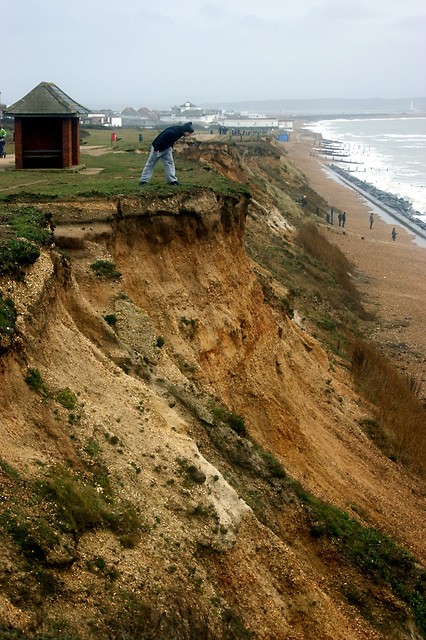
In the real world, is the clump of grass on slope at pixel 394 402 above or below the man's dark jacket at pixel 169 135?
below

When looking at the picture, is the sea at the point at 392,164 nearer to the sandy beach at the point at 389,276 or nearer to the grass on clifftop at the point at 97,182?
the sandy beach at the point at 389,276

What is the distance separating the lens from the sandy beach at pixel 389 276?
92.6 feet

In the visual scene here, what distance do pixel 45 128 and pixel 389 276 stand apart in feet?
76.6

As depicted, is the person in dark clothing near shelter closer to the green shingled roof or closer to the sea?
the green shingled roof

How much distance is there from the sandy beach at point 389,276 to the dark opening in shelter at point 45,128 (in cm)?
1317

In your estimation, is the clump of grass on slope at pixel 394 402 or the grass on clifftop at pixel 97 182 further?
the clump of grass on slope at pixel 394 402

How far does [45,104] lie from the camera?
2181 centimetres

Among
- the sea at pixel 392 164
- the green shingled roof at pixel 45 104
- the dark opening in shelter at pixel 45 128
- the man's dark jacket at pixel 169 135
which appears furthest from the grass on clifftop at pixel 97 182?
the sea at pixel 392 164

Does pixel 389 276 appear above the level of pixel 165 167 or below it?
below

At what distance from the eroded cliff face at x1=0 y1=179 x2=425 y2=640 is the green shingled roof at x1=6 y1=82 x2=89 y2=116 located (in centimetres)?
659

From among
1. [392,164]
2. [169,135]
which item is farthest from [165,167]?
[392,164]

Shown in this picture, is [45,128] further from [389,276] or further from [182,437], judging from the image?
[389,276]

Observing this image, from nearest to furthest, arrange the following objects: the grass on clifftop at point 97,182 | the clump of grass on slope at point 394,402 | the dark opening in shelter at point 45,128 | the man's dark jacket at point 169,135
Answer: the grass on clifftop at point 97,182, the man's dark jacket at point 169,135, the clump of grass on slope at point 394,402, the dark opening in shelter at point 45,128

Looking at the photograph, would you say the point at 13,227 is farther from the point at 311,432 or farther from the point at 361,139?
the point at 361,139
